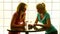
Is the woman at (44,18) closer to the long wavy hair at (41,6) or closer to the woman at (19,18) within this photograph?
the long wavy hair at (41,6)

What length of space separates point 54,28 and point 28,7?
472 mm

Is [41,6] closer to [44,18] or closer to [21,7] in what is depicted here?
[44,18]

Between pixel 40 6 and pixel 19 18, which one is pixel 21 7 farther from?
pixel 40 6

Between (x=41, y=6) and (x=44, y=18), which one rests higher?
(x=41, y=6)

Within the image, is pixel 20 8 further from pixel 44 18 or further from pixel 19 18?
pixel 44 18

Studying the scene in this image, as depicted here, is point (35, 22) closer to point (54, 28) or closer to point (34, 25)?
point (34, 25)

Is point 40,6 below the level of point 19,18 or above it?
above

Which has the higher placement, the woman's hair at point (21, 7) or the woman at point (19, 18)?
the woman's hair at point (21, 7)

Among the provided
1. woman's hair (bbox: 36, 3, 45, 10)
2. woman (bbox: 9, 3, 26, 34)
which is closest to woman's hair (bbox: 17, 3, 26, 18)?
woman (bbox: 9, 3, 26, 34)

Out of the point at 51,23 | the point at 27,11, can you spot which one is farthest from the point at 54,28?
the point at 27,11

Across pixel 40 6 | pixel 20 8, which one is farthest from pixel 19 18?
pixel 40 6

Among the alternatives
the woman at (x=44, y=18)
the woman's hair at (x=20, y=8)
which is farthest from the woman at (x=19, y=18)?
the woman at (x=44, y=18)

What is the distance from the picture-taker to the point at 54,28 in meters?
2.49

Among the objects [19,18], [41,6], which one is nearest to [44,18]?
[41,6]
